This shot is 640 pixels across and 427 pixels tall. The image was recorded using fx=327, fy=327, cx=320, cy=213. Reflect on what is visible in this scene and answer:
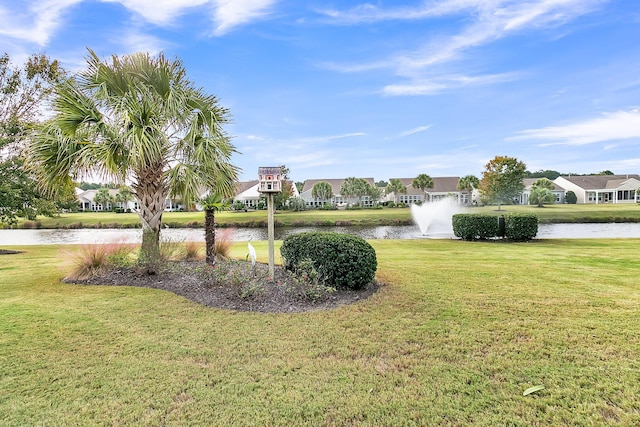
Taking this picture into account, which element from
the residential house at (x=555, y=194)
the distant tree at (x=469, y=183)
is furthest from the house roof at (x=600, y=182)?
the distant tree at (x=469, y=183)

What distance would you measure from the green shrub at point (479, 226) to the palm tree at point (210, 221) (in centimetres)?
1116

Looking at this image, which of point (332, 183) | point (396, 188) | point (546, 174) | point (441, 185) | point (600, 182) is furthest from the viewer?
point (546, 174)

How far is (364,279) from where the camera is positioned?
5.71 m

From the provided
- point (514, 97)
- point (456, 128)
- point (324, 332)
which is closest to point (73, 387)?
point (324, 332)

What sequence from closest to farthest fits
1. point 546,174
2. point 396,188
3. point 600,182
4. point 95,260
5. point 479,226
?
point 95,260, point 479,226, point 600,182, point 396,188, point 546,174

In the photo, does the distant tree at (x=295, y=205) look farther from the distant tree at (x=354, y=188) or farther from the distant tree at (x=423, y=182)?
the distant tree at (x=423, y=182)

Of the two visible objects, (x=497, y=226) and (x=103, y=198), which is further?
(x=103, y=198)

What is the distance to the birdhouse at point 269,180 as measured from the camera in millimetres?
5832

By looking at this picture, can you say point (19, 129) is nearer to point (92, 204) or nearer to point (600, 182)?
point (92, 204)

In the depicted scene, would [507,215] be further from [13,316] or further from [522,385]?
[13,316]

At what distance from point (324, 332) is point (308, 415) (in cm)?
156

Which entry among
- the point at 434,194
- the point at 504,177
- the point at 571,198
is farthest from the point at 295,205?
the point at 571,198

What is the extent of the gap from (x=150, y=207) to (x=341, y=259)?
15.0 ft

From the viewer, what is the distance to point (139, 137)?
21.6 ft
